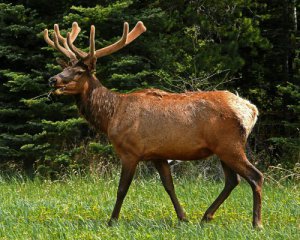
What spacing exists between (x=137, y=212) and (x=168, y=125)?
1.38 metres

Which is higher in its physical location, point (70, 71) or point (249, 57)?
point (70, 71)

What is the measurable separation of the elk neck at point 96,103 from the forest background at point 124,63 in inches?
165

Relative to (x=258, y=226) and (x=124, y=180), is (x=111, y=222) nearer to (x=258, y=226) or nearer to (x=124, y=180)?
(x=124, y=180)

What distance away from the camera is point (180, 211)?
293 inches

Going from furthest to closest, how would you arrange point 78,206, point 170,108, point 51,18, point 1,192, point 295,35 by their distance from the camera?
point 295,35, point 51,18, point 1,192, point 78,206, point 170,108

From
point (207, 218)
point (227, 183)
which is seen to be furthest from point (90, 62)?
point (207, 218)

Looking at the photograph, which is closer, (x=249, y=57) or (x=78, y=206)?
(x=78, y=206)

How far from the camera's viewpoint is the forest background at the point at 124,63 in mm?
12477

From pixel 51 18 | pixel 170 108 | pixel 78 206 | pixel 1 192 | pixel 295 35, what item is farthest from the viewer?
pixel 295 35

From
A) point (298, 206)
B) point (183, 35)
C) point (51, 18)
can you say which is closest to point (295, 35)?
point (183, 35)

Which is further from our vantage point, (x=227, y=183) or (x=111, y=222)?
(x=227, y=183)

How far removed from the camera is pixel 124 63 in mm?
12211

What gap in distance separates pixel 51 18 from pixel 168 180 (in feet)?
22.3

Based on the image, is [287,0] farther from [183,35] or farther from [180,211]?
[180,211]
